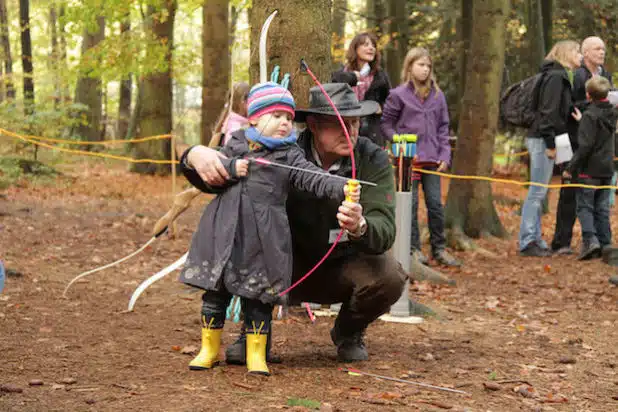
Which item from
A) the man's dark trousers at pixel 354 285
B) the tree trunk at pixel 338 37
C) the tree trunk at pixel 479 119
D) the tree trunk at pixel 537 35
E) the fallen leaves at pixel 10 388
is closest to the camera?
the fallen leaves at pixel 10 388

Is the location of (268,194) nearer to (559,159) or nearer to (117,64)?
(559,159)

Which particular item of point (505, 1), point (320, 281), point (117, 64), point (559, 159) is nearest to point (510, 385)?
point (320, 281)

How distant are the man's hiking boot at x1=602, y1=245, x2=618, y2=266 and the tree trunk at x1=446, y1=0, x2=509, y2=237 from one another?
1.93 meters

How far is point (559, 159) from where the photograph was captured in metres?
10.2

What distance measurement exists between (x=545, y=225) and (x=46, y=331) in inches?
436

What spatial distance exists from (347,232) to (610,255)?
20.5ft

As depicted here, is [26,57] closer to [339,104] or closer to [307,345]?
[307,345]

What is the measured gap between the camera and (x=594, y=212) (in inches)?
413

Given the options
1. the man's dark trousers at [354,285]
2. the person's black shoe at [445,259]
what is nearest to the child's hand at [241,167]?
the man's dark trousers at [354,285]

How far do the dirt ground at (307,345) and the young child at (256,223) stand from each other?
420mm

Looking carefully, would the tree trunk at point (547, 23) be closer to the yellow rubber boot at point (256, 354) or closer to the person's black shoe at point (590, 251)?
the person's black shoe at point (590, 251)

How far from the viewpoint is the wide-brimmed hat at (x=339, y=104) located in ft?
15.5

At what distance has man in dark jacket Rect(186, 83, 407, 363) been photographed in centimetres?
476

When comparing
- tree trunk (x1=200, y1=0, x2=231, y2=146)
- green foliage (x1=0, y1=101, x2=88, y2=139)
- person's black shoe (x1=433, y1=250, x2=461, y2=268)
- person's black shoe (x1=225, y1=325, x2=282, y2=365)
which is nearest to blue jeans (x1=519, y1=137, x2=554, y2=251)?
person's black shoe (x1=433, y1=250, x2=461, y2=268)
